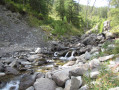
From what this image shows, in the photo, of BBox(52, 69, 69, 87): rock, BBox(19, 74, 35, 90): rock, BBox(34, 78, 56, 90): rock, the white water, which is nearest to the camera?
BBox(34, 78, 56, 90): rock

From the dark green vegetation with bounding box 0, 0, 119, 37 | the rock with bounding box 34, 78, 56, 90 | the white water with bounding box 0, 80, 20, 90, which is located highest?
the dark green vegetation with bounding box 0, 0, 119, 37

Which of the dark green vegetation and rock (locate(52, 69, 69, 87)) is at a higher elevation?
the dark green vegetation

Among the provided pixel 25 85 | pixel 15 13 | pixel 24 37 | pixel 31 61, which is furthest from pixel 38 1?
pixel 25 85

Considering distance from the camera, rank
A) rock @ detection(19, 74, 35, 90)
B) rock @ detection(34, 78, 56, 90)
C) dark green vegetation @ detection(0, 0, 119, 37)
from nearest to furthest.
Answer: rock @ detection(34, 78, 56, 90)
rock @ detection(19, 74, 35, 90)
dark green vegetation @ detection(0, 0, 119, 37)

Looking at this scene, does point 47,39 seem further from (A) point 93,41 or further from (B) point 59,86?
(B) point 59,86

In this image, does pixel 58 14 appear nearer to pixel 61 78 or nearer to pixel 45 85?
pixel 61 78

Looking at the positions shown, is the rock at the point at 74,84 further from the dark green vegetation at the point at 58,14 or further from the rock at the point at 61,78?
the dark green vegetation at the point at 58,14

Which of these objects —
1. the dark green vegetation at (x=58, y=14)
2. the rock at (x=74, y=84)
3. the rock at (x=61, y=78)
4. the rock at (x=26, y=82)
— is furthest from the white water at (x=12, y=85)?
the dark green vegetation at (x=58, y=14)

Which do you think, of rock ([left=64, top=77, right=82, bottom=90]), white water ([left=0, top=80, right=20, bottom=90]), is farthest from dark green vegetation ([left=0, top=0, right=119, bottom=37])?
rock ([left=64, top=77, right=82, bottom=90])

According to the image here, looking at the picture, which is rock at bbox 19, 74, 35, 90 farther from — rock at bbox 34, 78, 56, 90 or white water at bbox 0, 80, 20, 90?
rock at bbox 34, 78, 56, 90

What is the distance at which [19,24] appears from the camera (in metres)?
15.9

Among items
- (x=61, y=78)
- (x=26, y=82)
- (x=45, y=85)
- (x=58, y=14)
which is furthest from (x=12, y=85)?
(x=58, y=14)

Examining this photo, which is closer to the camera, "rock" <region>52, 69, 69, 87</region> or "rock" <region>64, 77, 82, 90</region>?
"rock" <region>64, 77, 82, 90</region>

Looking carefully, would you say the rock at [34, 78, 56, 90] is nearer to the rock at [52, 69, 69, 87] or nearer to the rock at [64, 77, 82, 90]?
the rock at [52, 69, 69, 87]
